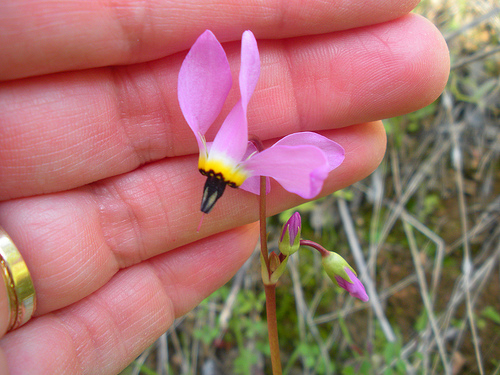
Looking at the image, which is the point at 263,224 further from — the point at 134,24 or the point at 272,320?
the point at 134,24

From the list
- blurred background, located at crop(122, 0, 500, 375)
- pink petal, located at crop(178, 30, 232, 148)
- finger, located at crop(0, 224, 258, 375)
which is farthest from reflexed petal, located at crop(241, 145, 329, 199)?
blurred background, located at crop(122, 0, 500, 375)

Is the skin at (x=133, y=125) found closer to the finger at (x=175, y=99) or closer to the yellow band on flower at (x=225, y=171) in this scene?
the finger at (x=175, y=99)

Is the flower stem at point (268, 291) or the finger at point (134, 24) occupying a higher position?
the finger at point (134, 24)

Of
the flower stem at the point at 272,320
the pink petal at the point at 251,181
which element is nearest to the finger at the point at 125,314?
the pink petal at the point at 251,181

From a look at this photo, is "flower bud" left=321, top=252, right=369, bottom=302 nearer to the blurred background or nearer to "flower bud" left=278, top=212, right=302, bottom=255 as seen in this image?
"flower bud" left=278, top=212, right=302, bottom=255

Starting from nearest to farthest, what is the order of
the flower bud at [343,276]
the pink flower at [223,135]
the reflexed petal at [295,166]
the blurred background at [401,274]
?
1. the reflexed petal at [295,166]
2. the pink flower at [223,135]
3. the flower bud at [343,276]
4. the blurred background at [401,274]

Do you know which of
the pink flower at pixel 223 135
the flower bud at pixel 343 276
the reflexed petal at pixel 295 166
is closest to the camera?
the reflexed petal at pixel 295 166

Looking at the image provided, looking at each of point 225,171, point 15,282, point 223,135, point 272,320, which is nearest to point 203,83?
point 223,135
